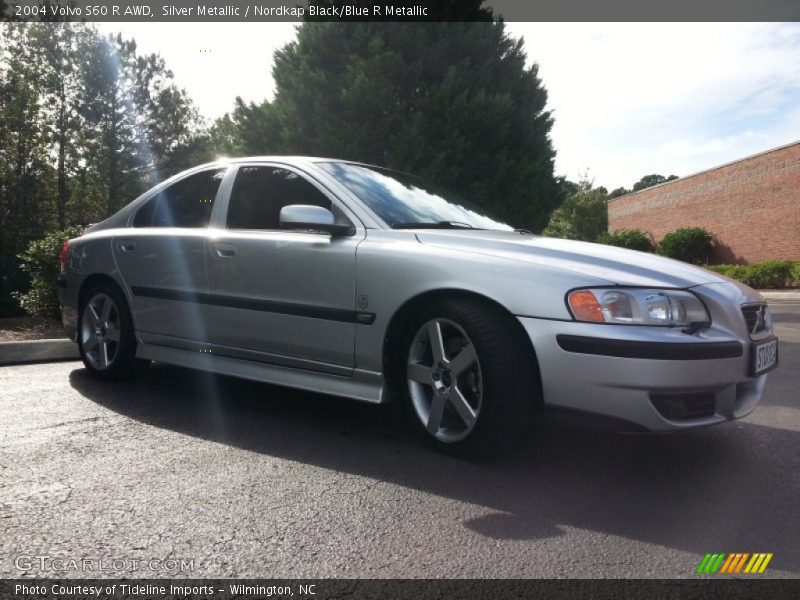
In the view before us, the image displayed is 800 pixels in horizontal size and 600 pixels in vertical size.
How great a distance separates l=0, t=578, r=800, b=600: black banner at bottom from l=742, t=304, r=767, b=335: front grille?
1563 mm

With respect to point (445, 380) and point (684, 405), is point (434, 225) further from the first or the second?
point (684, 405)

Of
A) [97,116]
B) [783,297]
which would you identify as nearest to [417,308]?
[783,297]

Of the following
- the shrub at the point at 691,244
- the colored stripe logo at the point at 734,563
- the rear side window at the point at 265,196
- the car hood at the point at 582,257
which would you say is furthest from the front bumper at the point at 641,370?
the shrub at the point at 691,244

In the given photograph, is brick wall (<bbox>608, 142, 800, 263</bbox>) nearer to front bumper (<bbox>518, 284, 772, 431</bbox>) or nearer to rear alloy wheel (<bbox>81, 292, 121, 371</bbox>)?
front bumper (<bbox>518, 284, 772, 431</bbox>)

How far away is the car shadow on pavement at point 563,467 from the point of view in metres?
2.70

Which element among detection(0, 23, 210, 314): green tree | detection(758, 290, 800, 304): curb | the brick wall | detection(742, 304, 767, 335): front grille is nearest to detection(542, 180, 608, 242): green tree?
the brick wall

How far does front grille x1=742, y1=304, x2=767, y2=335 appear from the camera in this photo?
3.52 metres

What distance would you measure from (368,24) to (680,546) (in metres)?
12.8

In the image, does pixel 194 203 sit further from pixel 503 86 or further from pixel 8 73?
pixel 8 73

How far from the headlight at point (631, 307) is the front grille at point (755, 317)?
19.0 inches

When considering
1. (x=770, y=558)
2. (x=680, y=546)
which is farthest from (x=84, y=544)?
(x=770, y=558)

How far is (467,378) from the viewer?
3506 millimetres

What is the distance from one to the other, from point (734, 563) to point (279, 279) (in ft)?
8.88

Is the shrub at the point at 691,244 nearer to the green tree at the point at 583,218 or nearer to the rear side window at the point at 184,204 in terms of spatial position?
the green tree at the point at 583,218
